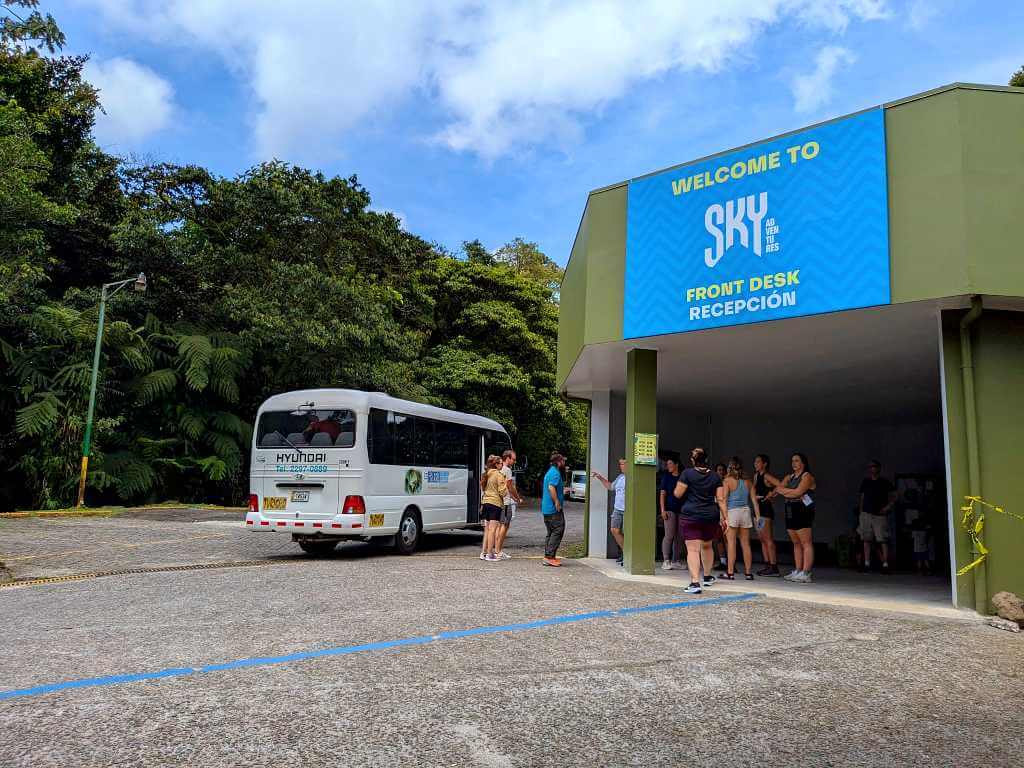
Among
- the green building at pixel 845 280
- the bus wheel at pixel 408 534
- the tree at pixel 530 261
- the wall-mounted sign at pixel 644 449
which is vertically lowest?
the bus wheel at pixel 408 534

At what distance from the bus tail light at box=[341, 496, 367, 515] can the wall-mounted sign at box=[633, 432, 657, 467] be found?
4.31 metres

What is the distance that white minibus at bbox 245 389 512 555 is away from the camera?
39.2 ft

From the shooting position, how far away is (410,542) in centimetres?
1346

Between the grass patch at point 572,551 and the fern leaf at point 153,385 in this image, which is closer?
the grass patch at point 572,551

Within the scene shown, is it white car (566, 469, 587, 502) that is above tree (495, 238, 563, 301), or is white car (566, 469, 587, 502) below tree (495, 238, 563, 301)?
below

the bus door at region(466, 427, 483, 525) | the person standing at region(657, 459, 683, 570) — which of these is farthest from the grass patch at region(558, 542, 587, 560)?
the bus door at region(466, 427, 483, 525)

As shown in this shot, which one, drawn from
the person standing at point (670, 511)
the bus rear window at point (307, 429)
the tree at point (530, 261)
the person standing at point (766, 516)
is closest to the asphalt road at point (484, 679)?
the person standing at point (766, 516)

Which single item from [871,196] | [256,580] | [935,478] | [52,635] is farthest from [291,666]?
[935,478]

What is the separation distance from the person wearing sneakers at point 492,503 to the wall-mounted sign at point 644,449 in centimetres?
237

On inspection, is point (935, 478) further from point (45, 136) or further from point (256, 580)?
point (45, 136)

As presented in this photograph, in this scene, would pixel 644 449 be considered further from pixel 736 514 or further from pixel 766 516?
pixel 766 516

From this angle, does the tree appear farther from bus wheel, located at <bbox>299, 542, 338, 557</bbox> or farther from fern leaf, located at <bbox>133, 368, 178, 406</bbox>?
bus wheel, located at <bbox>299, 542, 338, 557</bbox>

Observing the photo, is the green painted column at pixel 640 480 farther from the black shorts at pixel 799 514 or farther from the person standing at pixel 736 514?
the black shorts at pixel 799 514

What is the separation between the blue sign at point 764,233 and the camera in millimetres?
8320
